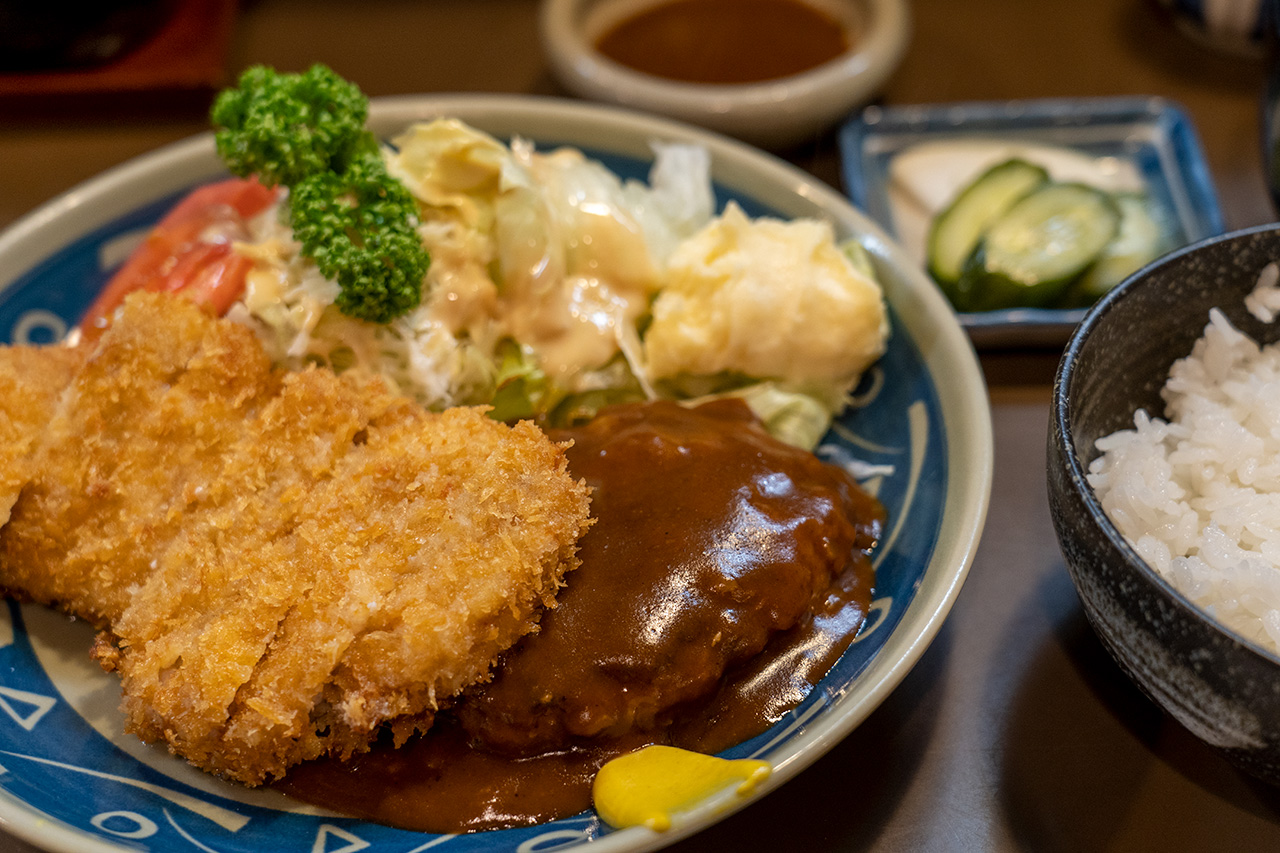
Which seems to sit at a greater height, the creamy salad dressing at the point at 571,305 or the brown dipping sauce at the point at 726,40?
the brown dipping sauce at the point at 726,40

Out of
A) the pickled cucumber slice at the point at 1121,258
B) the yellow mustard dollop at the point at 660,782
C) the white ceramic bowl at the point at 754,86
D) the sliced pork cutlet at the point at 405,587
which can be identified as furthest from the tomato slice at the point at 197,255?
the pickled cucumber slice at the point at 1121,258

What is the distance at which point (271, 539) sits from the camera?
1691 mm

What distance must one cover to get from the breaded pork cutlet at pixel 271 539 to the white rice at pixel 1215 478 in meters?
0.94

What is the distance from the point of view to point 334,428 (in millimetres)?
1830

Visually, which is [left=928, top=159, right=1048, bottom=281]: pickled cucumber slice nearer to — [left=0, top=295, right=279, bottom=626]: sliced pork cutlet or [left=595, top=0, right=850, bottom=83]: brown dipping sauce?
[left=595, top=0, right=850, bottom=83]: brown dipping sauce

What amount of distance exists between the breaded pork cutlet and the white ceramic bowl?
1.47m

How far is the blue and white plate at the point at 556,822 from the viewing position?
1463mm

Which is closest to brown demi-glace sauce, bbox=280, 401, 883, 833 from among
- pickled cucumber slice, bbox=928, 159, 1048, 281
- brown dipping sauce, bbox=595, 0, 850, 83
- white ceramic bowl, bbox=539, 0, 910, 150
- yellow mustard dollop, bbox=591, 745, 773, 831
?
yellow mustard dollop, bbox=591, 745, 773, 831

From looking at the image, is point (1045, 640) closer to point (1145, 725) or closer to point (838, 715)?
point (1145, 725)

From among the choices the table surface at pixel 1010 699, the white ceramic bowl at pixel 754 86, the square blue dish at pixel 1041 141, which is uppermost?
the white ceramic bowl at pixel 754 86

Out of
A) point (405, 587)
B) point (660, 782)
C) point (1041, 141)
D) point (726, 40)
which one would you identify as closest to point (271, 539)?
point (405, 587)

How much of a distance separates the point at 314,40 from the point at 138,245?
5.30 feet

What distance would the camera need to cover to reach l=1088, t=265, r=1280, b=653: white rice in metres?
1.51

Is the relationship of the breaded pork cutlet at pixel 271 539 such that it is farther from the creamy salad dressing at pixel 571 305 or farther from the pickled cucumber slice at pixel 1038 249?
the pickled cucumber slice at pixel 1038 249
